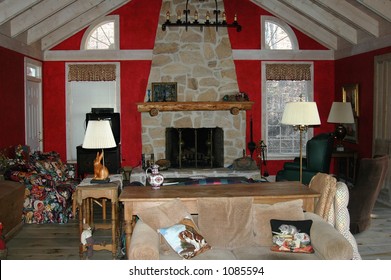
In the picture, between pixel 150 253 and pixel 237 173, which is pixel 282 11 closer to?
pixel 237 173

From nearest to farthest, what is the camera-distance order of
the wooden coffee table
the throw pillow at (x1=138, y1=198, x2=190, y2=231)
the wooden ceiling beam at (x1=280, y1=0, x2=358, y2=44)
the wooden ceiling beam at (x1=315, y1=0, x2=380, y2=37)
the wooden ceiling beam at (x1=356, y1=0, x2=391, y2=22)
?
the throw pillow at (x1=138, y1=198, x2=190, y2=231), the wooden coffee table, the wooden ceiling beam at (x1=356, y1=0, x2=391, y2=22), the wooden ceiling beam at (x1=315, y1=0, x2=380, y2=37), the wooden ceiling beam at (x1=280, y1=0, x2=358, y2=44)

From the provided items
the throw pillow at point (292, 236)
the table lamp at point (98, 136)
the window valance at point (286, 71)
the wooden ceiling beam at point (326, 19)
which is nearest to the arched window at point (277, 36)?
the window valance at point (286, 71)

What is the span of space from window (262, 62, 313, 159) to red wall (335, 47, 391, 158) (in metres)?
0.99

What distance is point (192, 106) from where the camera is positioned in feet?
31.3

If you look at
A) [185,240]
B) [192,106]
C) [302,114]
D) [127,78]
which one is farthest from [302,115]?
[127,78]

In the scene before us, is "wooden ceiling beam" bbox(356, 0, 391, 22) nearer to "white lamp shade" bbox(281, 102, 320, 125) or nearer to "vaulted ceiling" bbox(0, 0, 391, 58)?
"vaulted ceiling" bbox(0, 0, 391, 58)

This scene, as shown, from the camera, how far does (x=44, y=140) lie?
32.7ft

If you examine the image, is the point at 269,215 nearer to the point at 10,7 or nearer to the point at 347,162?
the point at 10,7

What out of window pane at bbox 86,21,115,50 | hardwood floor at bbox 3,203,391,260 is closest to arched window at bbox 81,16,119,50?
window pane at bbox 86,21,115,50

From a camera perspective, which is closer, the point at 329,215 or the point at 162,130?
the point at 329,215

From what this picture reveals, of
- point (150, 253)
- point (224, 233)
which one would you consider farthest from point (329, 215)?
point (150, 253)

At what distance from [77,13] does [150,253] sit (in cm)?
604

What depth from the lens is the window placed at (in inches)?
397

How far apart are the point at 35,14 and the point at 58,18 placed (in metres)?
0.96
